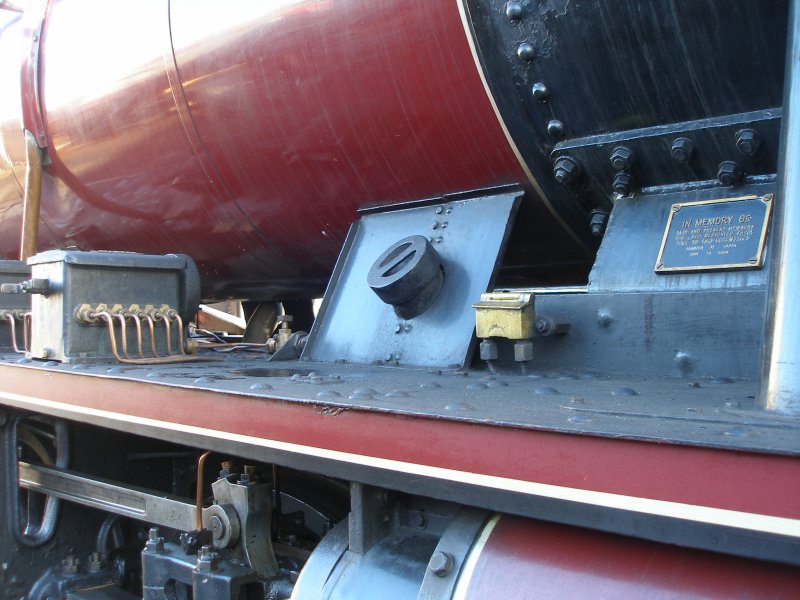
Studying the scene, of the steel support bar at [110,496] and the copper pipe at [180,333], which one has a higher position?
the copper pipe at [180,333]

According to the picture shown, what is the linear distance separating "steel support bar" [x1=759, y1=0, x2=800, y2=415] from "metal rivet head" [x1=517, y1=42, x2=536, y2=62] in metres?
0.67

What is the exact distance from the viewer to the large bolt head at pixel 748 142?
144 cm

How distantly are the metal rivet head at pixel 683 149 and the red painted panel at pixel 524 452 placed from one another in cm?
87

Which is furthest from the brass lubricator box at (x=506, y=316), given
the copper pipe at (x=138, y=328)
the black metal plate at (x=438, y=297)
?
the copper pipe at (x=138, y=328)

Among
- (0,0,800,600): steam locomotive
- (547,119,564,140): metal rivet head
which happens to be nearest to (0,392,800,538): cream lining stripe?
(0,0,800,600): steam locomotive

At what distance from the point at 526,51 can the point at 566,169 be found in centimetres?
27

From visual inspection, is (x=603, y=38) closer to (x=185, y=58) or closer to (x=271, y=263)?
(x=185, y=58)

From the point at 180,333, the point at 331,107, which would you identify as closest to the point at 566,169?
the point at 331,107

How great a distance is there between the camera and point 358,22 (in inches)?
75.4

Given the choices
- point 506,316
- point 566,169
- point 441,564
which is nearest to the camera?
point 441,564

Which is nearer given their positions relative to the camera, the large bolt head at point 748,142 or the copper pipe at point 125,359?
the large bolt head at point 748,142

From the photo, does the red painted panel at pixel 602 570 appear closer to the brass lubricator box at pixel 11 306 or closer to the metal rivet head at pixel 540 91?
the metal rivet head at pixel 540 91

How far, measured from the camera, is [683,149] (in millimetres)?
1518

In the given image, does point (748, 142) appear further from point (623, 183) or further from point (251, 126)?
point (251, 126)
